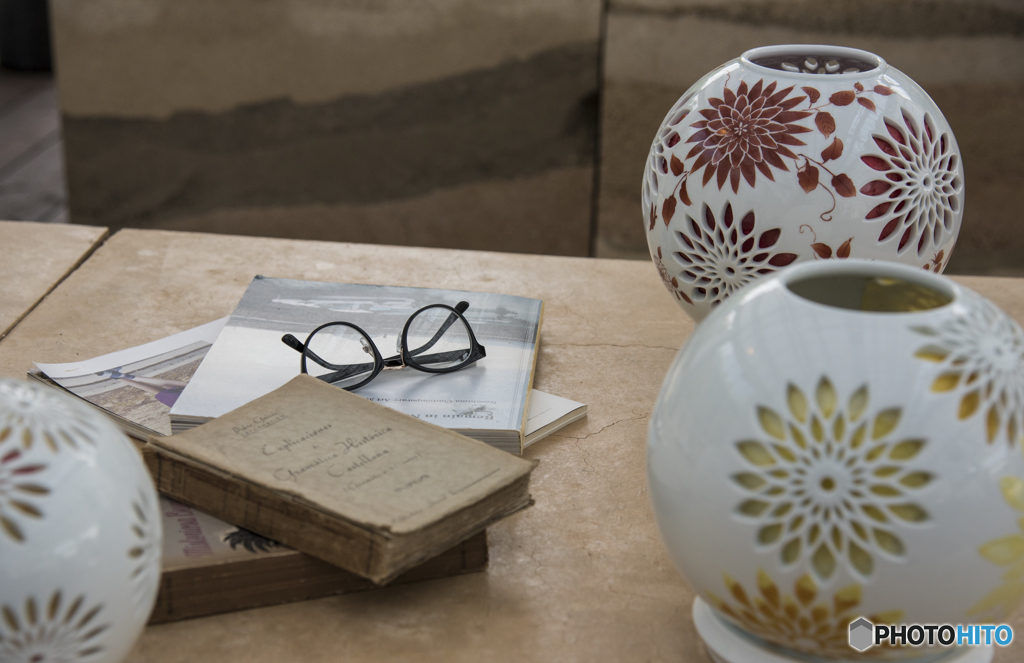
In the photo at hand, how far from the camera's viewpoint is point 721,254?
2.34 ft

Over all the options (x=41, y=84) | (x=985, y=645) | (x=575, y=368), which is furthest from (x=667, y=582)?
(x=41, y=84)

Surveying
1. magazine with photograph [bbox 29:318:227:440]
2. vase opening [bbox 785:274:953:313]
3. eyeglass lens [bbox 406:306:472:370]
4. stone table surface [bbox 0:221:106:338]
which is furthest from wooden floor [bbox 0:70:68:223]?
vase opening [bbox 785:274:953:313]

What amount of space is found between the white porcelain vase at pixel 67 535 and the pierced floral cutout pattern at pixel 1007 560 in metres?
0.36

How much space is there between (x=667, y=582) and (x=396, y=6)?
154 centimetres

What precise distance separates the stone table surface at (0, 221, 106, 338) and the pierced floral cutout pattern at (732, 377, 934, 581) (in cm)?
70

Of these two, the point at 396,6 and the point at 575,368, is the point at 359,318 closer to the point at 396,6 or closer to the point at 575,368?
the point at 575,368

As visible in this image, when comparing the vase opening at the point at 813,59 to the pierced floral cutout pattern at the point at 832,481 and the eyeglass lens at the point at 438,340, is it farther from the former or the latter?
the pierced floral cutout pattern at the point at 832,481

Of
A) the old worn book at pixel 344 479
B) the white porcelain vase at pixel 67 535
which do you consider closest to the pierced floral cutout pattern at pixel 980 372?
the old worn book at pixel 344 479

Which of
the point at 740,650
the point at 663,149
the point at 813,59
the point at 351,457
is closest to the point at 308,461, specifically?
the point at 351,457

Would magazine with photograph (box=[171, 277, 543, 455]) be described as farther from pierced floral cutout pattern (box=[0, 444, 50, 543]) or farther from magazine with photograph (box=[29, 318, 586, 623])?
pierced floral cutout pattern (box=[0, 444, 50, 543])

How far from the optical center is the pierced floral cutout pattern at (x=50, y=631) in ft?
1.23

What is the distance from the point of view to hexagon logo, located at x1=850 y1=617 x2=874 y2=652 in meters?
0.42

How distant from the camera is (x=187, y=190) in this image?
202 centimetres

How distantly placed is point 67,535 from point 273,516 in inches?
6.3
